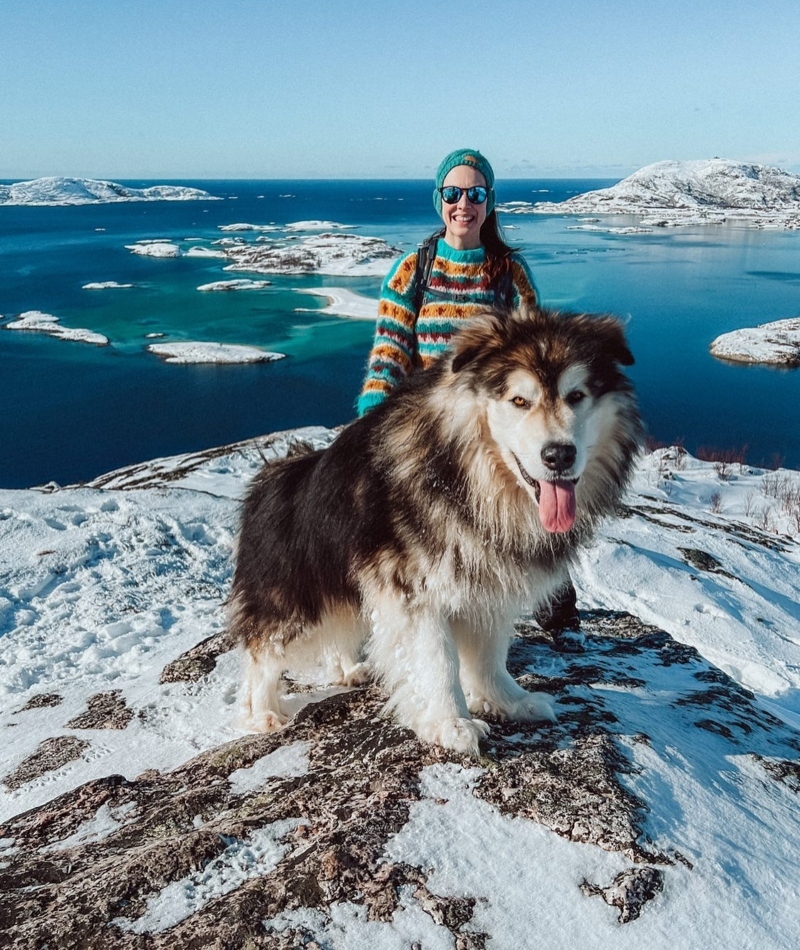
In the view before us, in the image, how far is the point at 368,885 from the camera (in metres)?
2.31

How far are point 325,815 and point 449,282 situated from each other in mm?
3018

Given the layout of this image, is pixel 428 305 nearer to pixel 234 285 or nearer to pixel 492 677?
pixel 492 677

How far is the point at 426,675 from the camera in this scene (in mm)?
3383

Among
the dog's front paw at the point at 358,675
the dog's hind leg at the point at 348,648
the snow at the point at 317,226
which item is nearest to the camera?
the dog's hind leg at the point at 348,648

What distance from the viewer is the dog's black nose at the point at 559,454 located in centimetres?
281

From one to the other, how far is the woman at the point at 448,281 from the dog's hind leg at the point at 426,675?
4.43 feet

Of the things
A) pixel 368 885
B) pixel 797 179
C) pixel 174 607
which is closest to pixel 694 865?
pixel 368 885

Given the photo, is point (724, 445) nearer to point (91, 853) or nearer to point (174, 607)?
point (174, 607)

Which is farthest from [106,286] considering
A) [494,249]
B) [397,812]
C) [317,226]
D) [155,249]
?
[397,812]

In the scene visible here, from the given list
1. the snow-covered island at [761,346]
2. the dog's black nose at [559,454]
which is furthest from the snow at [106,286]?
the dog's black nose at [559,454]

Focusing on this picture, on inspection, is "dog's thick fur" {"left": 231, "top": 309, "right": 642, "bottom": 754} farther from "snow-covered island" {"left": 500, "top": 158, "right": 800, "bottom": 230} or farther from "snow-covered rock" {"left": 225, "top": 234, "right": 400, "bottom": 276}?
"snow-covered island" {"left": 500, "top": 158, "right": 800, "bottom": 230}

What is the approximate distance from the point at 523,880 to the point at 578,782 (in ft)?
2.06

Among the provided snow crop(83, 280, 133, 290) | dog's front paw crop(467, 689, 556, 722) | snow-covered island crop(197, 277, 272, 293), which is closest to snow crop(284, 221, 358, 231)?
snow-covered island crop(197, 277, 272, 293)

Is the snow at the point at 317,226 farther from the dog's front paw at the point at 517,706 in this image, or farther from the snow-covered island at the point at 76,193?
the dog's front paw at the point at 517,706
